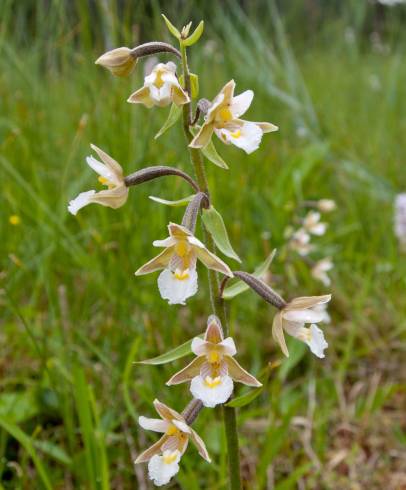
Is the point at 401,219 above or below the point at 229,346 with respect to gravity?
below

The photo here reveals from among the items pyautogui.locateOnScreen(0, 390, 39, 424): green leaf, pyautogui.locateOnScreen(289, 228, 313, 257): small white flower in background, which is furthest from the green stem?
pyautogui.locateOnScreen(289, 228, 313, 257): small white flower in background

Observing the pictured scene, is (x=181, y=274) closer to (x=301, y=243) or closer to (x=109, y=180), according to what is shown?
(x=109, y=180)

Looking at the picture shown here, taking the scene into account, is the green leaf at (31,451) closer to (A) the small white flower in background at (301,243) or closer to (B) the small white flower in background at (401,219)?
(A) the small white flower in background at (301,243)

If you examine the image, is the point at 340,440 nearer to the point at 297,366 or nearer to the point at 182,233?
the point at 297,366

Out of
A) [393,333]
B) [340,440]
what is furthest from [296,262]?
[340,440]

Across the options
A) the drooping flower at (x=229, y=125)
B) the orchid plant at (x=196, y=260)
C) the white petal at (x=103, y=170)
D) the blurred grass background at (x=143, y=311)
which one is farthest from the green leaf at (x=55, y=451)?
the drooping flower at (x=229, y=125)

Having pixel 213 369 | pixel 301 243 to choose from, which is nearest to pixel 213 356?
pixel 213 369

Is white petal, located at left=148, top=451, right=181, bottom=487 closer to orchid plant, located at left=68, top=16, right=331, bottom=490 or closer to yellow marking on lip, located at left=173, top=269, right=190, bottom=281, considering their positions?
orchid plant, located at left=68, top=16, right=331, bottom=490

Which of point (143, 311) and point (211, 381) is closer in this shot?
point (211, 381)
